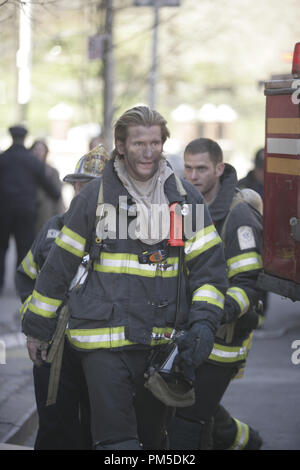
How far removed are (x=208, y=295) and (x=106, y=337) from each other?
0.46 m

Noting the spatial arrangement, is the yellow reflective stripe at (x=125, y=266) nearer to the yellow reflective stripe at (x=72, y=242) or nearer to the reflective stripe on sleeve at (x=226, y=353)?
the yellow reflective stripe at (x=72, y=242)

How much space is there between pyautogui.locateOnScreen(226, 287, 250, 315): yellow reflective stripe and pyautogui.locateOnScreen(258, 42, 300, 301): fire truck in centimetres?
18

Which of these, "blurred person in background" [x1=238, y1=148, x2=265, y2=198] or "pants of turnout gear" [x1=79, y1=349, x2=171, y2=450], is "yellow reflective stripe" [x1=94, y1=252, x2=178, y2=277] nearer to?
"pants of turnout gear" [x1=79, y1=349, x2=171, y2=450]

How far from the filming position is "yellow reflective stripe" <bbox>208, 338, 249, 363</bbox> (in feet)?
15.3

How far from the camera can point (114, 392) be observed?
12.5 feet

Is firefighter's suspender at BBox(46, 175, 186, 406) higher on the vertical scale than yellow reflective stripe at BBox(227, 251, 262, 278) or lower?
lower

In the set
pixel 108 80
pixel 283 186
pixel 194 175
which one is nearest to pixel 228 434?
pixel 194 175

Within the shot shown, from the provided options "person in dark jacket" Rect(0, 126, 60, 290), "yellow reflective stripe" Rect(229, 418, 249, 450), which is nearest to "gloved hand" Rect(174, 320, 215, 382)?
"yellow reflective stripe" Rect(229, 418, 249, 450)

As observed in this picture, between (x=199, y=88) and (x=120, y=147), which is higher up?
(x=199, y=88)

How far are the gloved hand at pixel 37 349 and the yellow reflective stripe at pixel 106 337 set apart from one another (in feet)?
0.59

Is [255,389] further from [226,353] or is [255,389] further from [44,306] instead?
[44,306]

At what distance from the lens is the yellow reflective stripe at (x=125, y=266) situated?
382 cm

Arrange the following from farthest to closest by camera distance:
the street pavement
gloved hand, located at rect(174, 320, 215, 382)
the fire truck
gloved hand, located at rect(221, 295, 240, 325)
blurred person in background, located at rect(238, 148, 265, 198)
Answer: blurred person in background, located at rect(238, 148, 265, 198) → the street pavement → gloved hand, located at rect(221, 295, 240, 325) → the fire truck → gloved hand, located at rect(174, 320, 215, 382)
